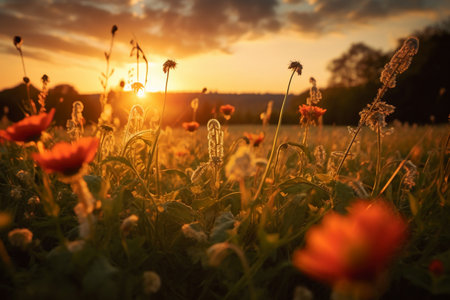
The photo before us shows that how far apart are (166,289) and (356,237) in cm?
79

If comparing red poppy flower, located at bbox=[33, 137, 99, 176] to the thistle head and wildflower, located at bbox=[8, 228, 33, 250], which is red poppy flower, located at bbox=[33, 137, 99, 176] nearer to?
wildflower, located at bbox=[8, 228, 33, 250]

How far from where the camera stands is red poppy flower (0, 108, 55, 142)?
3.19 feet

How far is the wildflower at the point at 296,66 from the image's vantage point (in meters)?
1.12

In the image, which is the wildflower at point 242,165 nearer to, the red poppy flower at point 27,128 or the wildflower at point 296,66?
the wildflower at point 296,66

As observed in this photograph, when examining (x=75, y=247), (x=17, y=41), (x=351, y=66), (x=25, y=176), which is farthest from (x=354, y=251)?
(x=351, y=66)

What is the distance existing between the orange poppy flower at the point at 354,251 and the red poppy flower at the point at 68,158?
0.71 meters

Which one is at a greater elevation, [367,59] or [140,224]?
[367,59]

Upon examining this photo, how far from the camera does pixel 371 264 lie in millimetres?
399

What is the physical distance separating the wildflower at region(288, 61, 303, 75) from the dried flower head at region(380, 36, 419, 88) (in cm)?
35

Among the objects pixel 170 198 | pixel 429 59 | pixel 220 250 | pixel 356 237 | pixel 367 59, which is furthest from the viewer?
pixel 367 59

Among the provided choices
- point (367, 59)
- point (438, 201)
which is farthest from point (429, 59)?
point (438, 201)

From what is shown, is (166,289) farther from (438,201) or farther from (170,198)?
(438,201)

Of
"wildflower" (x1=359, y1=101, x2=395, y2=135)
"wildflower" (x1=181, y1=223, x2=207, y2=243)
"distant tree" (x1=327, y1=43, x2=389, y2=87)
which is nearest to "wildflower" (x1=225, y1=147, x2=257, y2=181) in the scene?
"wildflower" (x1=181, y1=223, x2=207, y2=243)

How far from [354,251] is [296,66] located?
92cm
